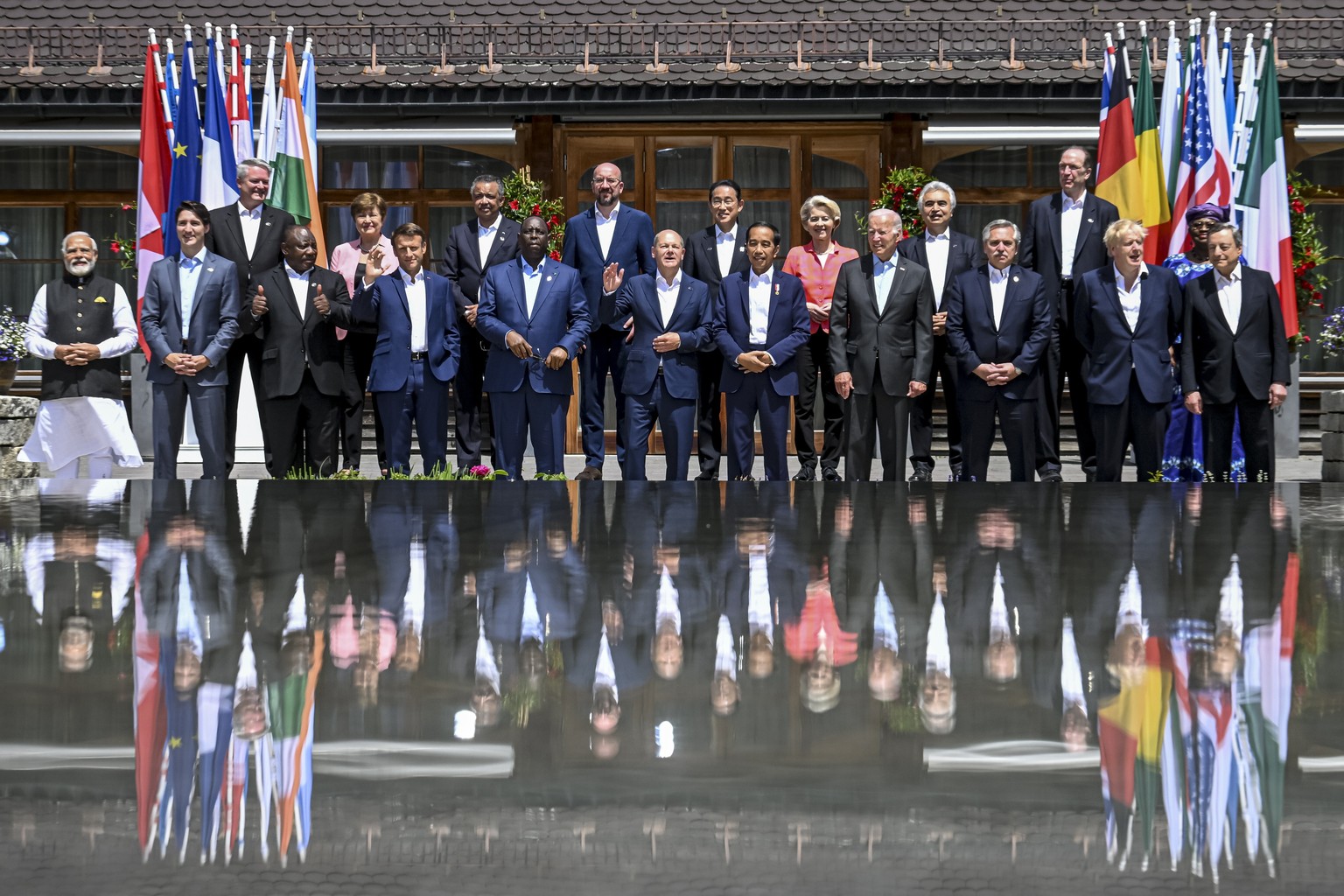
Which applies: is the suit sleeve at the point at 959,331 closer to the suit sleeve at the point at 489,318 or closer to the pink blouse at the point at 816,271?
the pink blouse at the point at 816,271

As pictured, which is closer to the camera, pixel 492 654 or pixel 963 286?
pixel 492 654

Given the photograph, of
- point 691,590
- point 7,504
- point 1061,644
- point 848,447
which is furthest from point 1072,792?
point 848,447

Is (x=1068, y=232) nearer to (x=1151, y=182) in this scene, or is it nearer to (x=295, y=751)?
(x=1151, y=182)

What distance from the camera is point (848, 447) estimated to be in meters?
7.68

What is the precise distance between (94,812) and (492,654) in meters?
0.84

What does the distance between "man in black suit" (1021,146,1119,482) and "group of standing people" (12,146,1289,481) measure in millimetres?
14

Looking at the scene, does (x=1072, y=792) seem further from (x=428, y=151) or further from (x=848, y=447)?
(x=428, y=151)

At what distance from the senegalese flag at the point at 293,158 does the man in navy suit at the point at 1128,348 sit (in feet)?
18.7

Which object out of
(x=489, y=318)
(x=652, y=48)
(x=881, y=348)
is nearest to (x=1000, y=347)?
(x=881, y=348)

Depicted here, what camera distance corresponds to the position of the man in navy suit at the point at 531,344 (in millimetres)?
7598

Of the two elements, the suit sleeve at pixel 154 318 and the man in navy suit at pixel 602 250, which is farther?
the man in navy suit at pixel 602 250

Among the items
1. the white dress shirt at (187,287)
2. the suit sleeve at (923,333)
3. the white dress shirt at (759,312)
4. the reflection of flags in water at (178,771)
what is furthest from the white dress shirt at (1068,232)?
the reflection of flags in water at (178,771)

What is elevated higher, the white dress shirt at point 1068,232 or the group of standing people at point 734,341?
the white dress shirt at point 1068,232

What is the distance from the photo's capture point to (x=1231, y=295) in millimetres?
7488
